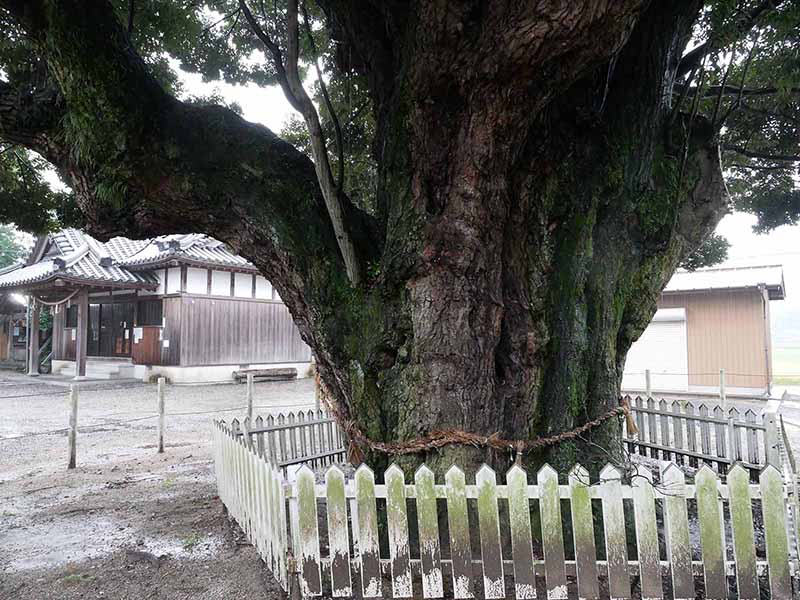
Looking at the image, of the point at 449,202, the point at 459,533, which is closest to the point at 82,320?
the point at 449,202

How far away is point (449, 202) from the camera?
12.1 feet

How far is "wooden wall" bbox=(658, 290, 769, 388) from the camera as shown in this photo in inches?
581

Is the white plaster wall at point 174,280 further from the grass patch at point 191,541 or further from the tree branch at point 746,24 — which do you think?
the tree branch at point 746,24

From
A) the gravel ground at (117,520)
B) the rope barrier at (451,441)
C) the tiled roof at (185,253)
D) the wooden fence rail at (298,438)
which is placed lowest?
the gravel ground at (117,520)

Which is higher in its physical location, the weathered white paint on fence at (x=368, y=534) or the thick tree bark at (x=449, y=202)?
the thick tree bark at (x=449, y=202)

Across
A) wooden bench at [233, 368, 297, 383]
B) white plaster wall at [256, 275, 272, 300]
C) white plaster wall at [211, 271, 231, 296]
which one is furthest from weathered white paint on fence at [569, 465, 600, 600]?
white plaster wall at [256, 275, 272, 300]

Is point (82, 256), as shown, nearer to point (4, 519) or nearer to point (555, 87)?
point (4, 519)

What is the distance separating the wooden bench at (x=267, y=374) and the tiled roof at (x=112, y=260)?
397 centimetres

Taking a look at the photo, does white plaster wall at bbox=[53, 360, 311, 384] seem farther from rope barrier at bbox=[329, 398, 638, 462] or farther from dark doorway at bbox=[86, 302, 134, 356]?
rope barrier at bbox=[329, 398, 638, 462]

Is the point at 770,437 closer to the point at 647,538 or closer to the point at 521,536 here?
the point at 647,538

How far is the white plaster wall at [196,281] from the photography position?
59.8 feet

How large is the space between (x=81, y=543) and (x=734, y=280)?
17.0 meters

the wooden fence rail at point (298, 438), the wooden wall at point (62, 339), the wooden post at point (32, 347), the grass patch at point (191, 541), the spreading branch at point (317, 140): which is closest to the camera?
the spreading branch at point (317, 140)

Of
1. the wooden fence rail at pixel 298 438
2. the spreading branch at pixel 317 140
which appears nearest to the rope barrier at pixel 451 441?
the spreading branch at pixel 317 140
